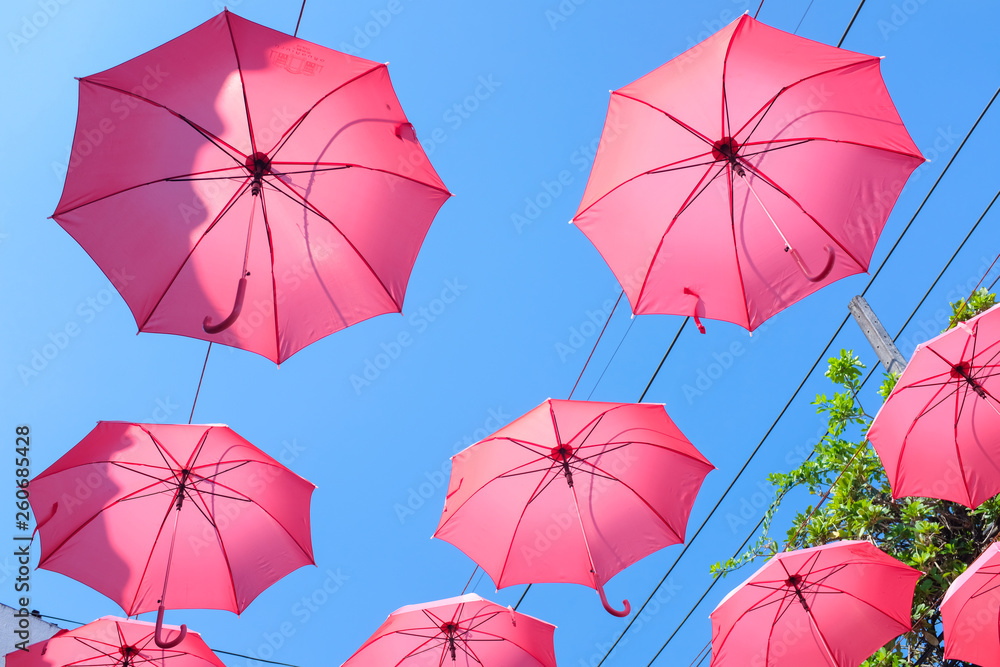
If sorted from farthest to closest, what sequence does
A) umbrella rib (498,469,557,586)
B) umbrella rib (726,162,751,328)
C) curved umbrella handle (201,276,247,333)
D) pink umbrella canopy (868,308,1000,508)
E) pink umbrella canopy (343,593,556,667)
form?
pink umbrella canopy (343,593,556,667) → umbrella rib (498,469,557,586) → pink umbrella canopy (868,308,1000,508) → umbrella rib (726,162,751,328) → curved umbrella handle (201,276,247,333)

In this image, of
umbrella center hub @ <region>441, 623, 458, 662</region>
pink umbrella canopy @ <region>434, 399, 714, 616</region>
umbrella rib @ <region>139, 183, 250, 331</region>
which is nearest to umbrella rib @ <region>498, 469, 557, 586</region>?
pink umbrella canopy @ <region>434, 399, 714, 616</region>

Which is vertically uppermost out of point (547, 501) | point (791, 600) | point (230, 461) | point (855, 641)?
point (230, 461)

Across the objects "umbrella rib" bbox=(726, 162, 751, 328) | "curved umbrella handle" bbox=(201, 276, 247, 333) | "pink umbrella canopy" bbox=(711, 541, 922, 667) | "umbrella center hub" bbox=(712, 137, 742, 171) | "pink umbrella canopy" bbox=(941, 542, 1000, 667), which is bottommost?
"pink umbrella canopy" bbox=(941, 542, 1000, 667)

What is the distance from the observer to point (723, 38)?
5.48 m

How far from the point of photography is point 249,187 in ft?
18.5

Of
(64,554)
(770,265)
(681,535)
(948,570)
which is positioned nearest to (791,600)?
(681,535)

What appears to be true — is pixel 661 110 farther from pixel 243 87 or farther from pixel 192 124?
pixel 192 124

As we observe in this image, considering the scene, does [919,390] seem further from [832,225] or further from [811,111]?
[811,111]

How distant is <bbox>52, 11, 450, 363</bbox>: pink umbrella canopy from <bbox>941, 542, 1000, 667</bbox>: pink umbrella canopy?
5.88 meters

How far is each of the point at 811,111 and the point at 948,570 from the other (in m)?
5.99

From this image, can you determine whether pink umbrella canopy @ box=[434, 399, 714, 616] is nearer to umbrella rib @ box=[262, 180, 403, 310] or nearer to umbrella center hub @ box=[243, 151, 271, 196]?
umbrella rib @ box=[262, 180, 403, 310]

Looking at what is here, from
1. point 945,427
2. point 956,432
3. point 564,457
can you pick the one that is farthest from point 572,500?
point 956,432

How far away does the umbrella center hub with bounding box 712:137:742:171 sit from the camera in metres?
5.90

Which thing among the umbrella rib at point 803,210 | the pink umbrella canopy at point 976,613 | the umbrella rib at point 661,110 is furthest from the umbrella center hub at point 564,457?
the pink umbrella canopy at point 976,613
